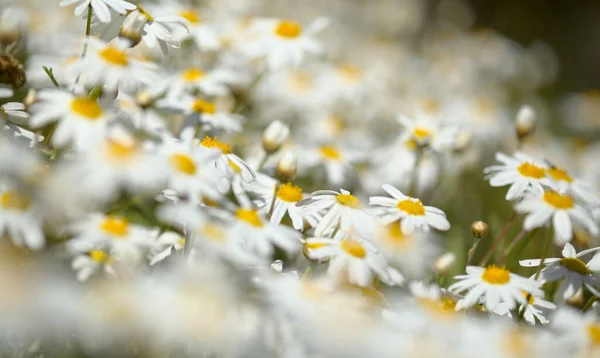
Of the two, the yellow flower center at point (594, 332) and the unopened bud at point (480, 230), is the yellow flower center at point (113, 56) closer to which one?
the unopened bud at point (480, 230)

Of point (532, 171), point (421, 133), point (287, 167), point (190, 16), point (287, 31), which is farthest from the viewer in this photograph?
point (287, 31)

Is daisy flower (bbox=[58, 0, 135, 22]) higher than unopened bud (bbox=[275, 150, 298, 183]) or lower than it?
higher

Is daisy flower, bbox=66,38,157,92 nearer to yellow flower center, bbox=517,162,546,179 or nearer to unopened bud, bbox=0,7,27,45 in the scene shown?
unopened bud, bbox=0,7,27,45

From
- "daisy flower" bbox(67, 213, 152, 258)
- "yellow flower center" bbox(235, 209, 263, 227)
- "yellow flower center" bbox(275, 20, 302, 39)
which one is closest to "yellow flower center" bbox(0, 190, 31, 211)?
"daisy flower" bbox(67, 213, 152, 258)

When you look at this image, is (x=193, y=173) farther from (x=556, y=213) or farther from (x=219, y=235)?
(x=556, y=213)

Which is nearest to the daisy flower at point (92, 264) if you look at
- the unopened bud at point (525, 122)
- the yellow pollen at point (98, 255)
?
the yellow pollen at point (98, 255)

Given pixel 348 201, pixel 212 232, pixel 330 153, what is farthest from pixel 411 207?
pixel 330 153
